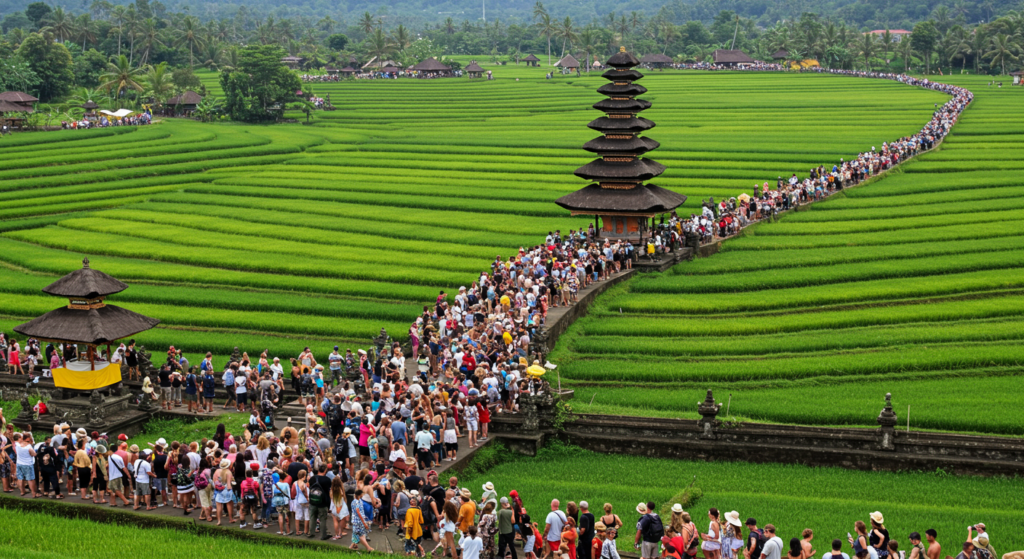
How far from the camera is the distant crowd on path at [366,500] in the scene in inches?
681

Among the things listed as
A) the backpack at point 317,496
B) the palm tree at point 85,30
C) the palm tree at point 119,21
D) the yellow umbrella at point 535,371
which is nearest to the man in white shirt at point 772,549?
the backpack at point 317,496

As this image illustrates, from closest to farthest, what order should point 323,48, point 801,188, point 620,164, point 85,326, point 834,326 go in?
1. point 85,326
2. point 834,326
3. point 620,164
4. point 801,188
5. point 323,48

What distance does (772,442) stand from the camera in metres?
25.7

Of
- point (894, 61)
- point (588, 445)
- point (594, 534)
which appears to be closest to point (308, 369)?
point (588, 445)

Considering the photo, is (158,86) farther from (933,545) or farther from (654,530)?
(933,545)

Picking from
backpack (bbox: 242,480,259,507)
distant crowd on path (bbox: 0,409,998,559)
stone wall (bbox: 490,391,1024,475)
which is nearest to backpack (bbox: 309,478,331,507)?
distant crowd on path (bbox: 0,409,998,559)

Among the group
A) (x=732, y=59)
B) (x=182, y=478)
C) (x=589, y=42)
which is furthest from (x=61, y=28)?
(x=182, y=478)

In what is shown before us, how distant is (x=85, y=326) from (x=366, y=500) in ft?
45.7

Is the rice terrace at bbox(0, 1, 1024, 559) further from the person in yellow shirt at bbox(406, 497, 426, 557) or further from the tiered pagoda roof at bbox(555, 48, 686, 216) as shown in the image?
the tiered pagoda roof at bbox(555, 48, 686, 216)

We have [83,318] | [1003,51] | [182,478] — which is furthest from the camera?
[1003,51]

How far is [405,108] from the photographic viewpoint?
110 metres

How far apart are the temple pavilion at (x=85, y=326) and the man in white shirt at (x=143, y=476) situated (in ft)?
28.8

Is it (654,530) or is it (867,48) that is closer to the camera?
(654,530)

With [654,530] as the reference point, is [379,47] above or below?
above
